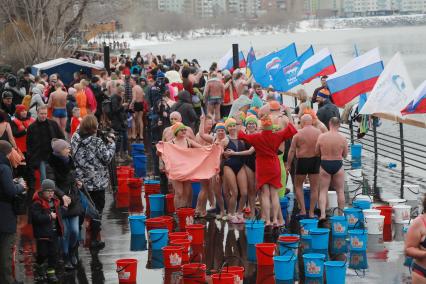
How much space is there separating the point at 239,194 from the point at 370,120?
6.87 metres

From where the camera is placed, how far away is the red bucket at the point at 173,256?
36.9ft

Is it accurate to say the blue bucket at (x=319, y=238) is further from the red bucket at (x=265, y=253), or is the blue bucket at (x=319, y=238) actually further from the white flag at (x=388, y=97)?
the white flag at (x=388, y=97)

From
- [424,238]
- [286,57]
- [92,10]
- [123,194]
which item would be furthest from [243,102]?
[92,10]

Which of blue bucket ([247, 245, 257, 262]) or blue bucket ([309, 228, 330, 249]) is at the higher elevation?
blue bucket ([309, 228, 330, 249])

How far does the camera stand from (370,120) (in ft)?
66.6

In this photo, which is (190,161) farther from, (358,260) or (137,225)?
(358,260)

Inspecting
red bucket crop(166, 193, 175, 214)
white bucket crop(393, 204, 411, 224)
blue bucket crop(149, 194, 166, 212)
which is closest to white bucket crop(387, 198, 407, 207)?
white bucket crop(393, 204, 411, 224)

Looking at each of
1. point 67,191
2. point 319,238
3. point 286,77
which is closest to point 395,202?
point 319,238

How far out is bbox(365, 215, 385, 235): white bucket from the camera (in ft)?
42.1

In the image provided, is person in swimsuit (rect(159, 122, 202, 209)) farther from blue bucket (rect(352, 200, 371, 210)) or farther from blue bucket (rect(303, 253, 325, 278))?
blue bucket (rect(303, 253, 325, 278))

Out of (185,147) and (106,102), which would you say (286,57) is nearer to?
(106,102)

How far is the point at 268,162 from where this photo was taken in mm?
13297

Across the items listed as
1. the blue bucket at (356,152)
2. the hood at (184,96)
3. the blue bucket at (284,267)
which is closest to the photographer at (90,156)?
the blue bucket at (284,267)

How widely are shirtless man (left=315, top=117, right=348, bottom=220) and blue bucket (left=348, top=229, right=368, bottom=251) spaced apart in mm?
1825
